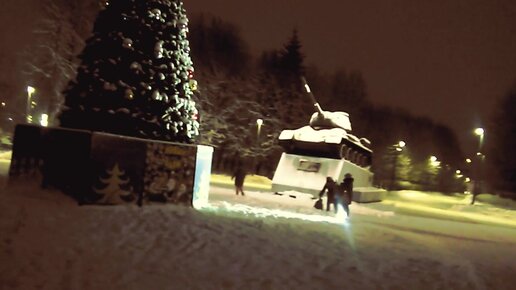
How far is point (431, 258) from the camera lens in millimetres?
9961

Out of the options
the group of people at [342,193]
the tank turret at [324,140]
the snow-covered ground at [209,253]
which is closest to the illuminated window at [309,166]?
the tank turret at [324,140]

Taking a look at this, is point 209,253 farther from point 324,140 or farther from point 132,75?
point 324,140

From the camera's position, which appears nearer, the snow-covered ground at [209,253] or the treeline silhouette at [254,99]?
the snow-covered ground at [209,253]

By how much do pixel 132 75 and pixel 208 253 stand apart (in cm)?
601

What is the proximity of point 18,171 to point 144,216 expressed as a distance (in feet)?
12.9

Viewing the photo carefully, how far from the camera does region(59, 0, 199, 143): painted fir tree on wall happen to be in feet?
40.3

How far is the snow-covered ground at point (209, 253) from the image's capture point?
6.45 m

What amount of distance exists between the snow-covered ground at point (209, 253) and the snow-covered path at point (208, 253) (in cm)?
2

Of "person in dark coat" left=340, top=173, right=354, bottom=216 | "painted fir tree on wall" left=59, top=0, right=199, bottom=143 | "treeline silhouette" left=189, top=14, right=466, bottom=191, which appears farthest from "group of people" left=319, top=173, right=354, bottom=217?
"treeline silhouette" left=189, top=14, right=466, bottom=191

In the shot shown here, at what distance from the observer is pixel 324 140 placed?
79.7 feet

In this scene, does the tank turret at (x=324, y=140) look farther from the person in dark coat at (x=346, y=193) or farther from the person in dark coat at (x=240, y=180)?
the person in dark coat at (x=346, y=193)

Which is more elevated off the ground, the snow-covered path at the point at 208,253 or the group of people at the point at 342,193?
the group of people at the point at 342,193

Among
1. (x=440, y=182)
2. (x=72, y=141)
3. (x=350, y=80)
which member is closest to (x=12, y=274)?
(x=72, y=141)

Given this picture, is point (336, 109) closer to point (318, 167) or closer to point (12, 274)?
point (318, 167)
